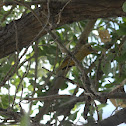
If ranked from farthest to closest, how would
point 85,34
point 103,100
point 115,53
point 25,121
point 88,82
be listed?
1. point 85,34
2. point 115,53
3. point 88,82
4. point 103,100
5. point 25,121

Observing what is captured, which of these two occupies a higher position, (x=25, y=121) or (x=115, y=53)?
(x=115, y=53)

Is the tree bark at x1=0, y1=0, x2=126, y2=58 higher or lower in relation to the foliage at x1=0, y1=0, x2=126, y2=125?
higher

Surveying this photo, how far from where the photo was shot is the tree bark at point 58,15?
0.81 metres

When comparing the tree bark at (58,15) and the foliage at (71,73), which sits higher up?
the tree bark at (58,15)

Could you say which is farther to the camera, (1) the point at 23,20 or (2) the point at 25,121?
(1) the point at 23,20

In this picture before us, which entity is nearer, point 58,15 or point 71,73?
point 58,15

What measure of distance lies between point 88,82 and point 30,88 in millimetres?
708

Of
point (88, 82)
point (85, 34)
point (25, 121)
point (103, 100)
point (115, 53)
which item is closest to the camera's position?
point (25, 121)

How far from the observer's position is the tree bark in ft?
2.65

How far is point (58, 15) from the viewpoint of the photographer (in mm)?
809

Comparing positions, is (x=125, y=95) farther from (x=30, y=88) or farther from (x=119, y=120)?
(x=30, y=88)

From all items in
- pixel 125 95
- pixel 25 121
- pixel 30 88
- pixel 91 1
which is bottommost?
pixel 25 121

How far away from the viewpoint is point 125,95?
616 millimetres

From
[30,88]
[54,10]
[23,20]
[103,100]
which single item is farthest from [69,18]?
[30,88]
